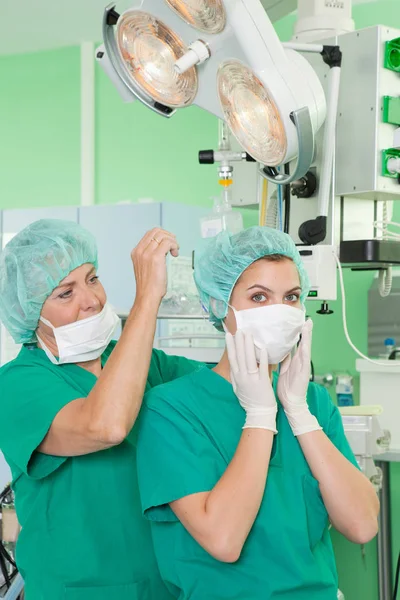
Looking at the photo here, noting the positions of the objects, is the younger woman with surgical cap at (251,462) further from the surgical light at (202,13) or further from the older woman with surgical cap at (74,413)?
the surgical light at (202,13)

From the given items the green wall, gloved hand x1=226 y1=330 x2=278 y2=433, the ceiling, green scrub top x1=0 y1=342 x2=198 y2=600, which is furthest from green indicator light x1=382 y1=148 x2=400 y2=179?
the ceiling

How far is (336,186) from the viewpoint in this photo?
1.74 meters

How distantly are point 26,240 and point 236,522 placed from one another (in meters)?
0.77

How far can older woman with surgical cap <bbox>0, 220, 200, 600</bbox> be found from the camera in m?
1.37

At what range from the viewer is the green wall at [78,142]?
422cm

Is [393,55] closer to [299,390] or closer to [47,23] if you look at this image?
[299,390]

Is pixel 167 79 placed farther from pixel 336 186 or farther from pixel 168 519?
pixel 168 519

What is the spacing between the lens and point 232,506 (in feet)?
4.01

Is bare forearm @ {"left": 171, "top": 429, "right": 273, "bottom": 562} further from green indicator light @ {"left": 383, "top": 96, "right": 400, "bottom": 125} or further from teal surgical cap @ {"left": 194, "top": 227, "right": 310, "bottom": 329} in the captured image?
green indicator light @ {"left": 383, "top": 96, "right": 400, "bottom": 125}

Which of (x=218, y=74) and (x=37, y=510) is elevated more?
(x=218, y=74)

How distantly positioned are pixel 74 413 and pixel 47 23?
11.3ft

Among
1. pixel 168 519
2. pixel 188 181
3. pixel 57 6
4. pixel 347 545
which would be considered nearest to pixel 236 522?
pixel 168 519

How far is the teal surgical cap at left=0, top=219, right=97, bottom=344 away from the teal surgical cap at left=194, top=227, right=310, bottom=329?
28 centimetres

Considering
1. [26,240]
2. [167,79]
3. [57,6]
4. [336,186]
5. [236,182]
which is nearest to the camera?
[167,79]
